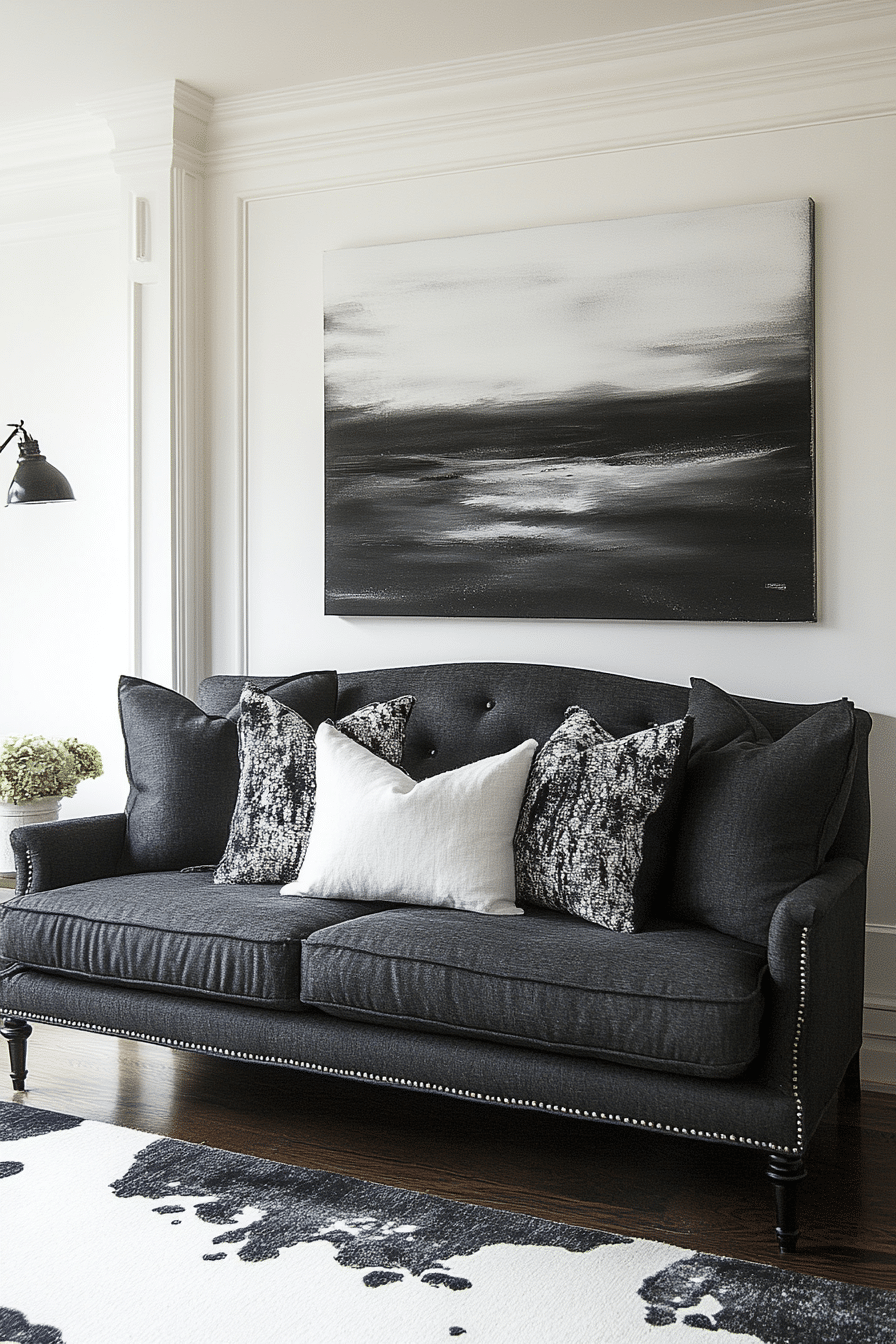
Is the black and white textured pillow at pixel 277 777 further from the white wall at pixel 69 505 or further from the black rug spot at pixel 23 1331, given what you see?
the black rug spot at pixel 23 1331

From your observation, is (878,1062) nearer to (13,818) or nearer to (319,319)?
(13,818)

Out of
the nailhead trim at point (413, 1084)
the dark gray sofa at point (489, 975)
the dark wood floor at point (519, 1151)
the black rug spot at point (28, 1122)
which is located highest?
the dark gray sofa at point (489, 975)

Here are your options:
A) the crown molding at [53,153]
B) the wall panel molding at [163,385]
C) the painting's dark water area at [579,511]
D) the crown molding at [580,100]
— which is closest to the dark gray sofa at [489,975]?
the painting's dark water area at [579,511]

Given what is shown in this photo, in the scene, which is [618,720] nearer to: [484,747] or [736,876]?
[484,747]

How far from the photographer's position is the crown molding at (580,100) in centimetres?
311

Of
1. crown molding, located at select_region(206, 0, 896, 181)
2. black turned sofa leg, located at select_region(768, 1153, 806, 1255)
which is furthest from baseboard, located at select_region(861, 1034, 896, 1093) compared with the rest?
crown molding, located at select_region(206, 0, 896, 181)

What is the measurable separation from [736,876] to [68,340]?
2.92 meters

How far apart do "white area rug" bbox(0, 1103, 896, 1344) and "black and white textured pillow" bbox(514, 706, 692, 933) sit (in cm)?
66

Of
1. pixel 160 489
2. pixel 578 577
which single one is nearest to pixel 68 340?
pixel 160 489

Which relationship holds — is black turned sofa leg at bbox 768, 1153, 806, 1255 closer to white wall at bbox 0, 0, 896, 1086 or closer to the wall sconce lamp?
white wall at bbox 0, 0, 896, 1086

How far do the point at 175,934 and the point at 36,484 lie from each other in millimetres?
1553

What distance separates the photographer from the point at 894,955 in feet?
10.2

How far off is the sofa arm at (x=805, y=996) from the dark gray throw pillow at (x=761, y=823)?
0.08 meters

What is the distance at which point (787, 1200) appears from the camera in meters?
2.19
